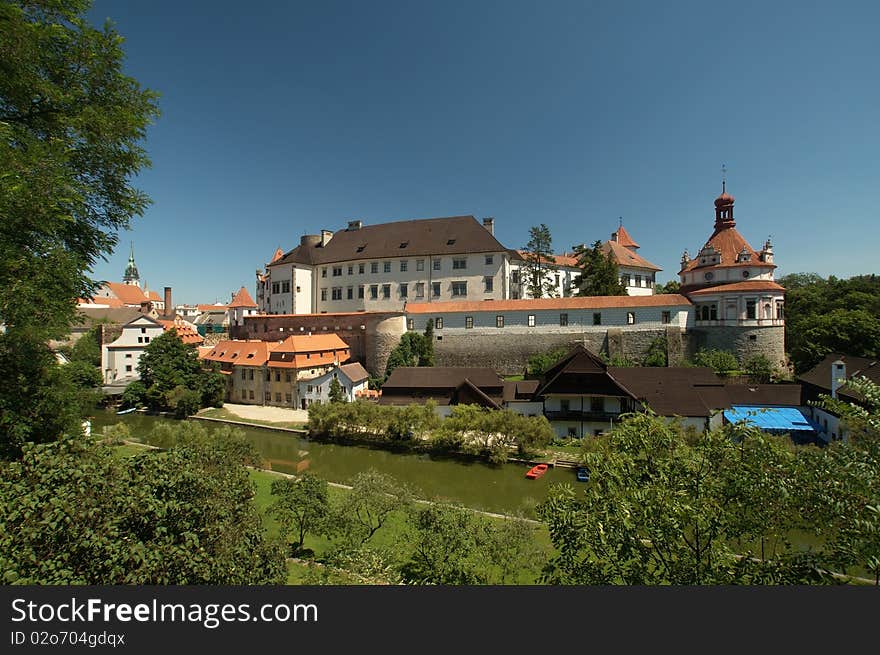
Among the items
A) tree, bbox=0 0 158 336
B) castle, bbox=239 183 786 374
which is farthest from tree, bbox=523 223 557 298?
tree, bbox=0 0 158 336

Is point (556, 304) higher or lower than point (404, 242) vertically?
lower

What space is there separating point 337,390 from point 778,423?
25.2 m

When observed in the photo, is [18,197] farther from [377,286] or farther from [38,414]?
[377,286]

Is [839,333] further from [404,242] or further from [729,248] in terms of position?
[404,242]

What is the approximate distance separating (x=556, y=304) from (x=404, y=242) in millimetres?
16598

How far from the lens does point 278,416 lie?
2692 cm

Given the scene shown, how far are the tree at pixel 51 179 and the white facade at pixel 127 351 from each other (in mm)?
35094

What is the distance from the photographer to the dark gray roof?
36844 mm

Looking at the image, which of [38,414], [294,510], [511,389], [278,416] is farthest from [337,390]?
[38,414]

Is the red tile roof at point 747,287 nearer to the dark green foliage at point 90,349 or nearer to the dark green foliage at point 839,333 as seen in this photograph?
the dark green foliage at point 839,333

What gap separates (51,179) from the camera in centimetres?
487

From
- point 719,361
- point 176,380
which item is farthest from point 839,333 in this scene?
point 176,380

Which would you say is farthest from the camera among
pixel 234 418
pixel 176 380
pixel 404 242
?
pixel 404 242

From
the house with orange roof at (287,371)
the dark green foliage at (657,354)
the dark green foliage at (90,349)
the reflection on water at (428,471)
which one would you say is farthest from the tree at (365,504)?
the dark green foliage at (90,349)
